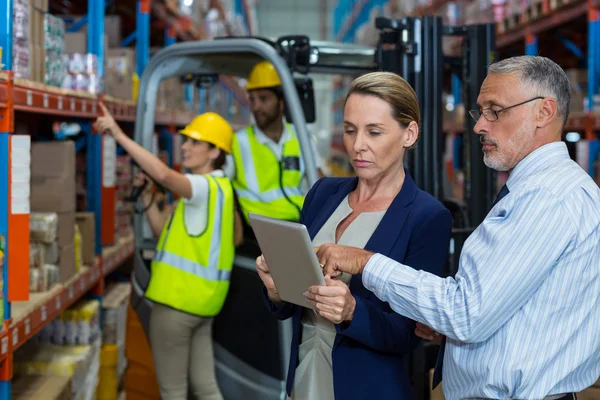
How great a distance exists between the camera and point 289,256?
2.04 m

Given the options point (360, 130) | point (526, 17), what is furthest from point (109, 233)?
point (526, 17)

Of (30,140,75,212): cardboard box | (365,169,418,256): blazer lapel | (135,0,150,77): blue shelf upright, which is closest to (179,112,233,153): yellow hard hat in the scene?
(30,140,75,212): cardboard box

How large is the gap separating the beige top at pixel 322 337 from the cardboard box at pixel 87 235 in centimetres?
237

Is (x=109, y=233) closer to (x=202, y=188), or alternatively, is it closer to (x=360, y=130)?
(x=202, y=188)

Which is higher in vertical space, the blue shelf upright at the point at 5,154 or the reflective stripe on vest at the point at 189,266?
the blue shelf upright at the point at 5,154

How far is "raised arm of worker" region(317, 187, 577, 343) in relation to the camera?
179cm

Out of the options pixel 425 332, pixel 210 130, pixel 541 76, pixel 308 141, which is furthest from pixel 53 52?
pixel 541 76

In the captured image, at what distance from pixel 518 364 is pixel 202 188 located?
2209 millimetres

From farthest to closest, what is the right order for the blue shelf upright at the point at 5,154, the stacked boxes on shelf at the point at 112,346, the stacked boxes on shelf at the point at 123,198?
the stacked boxes on shelf at the point at 123,198, the stacked boxes on shelf at the point at 112,346, the blue shelf upright at the point at 5,154

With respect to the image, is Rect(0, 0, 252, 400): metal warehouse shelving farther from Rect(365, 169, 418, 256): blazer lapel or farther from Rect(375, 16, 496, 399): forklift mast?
Rect(375, 16, 496, 399): forklift mast

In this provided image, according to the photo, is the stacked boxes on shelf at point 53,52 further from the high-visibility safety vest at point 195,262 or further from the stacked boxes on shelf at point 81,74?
the high-visibility safety vest at point 195,262

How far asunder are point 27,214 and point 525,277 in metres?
1.96

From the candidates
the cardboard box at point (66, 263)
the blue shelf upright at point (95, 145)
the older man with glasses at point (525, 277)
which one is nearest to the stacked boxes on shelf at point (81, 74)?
the blue shelf upright at point (95, 145)

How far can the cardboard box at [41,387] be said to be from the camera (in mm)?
3539
